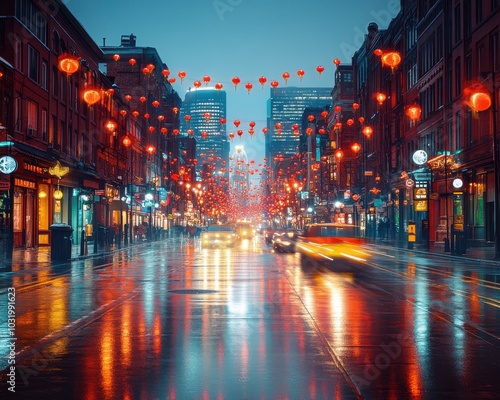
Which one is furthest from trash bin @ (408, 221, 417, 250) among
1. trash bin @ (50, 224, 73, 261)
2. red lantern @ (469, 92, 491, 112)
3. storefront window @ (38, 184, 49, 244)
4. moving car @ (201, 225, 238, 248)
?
storefront window @ (38, 184, 49, 244)

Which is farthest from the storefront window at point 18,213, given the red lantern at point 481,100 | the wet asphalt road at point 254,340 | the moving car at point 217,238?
the red lantern at point 481,100

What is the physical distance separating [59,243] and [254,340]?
2570cm

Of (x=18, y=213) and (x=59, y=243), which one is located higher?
(x=18, y=213)

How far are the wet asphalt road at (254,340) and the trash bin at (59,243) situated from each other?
1327cm

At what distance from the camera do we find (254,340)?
1141 centimetres

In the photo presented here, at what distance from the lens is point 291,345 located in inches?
432

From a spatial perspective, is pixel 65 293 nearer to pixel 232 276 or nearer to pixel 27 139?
pixel 232 276

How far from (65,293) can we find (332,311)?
24.9ft

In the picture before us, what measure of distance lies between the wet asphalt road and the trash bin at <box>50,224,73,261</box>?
13.3 meters

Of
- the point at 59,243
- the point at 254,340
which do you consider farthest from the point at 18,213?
the point at 254,340

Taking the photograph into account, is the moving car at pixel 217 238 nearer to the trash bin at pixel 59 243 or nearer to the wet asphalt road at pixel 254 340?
Result: the trash bin at pixel 59 243

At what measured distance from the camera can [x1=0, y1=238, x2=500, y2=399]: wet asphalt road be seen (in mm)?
8305

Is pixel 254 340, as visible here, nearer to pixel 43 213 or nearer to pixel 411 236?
pixel 411 236

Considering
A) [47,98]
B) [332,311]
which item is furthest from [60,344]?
[47,98]
